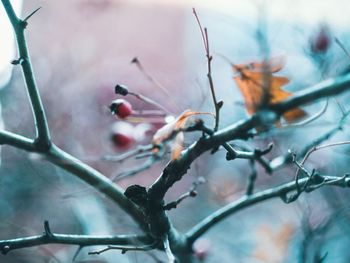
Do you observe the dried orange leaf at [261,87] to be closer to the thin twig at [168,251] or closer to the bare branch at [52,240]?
the thin twig at [168,251]

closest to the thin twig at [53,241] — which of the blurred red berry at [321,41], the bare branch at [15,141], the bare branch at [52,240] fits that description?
the bare branch at [52,240]

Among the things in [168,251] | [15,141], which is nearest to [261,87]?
[168,251]

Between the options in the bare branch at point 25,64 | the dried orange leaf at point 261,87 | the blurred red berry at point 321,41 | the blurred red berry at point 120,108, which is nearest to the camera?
the dried orange leaf at point 261,87

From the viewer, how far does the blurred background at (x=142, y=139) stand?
81 cm

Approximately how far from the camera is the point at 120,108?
604 mm

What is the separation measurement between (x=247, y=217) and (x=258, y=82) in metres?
1.23

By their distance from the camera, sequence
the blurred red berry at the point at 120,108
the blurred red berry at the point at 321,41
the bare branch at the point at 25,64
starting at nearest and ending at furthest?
the bare branch at the point at 25,64, the blurred red berry at the point at 120,108, the blurred red berry at the point at 321,41

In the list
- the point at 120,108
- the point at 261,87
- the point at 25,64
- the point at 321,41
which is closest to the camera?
the point at 261,87

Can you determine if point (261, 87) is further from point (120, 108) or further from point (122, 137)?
point (122, 137)

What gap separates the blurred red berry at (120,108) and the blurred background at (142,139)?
0.07 meters

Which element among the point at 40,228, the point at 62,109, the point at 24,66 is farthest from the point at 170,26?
the point at 24,66

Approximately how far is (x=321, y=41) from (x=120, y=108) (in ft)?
1.42

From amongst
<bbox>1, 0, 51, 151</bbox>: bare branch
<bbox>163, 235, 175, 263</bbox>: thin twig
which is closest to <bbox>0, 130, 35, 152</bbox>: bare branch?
<bbox>1, 0, 51, 151</bbox>: bare branch

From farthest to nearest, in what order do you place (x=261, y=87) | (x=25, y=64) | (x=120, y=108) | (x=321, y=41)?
(x=321, y=41)
(x=120, y=108)
(x=25, y=64)
(x=261, y=87)
